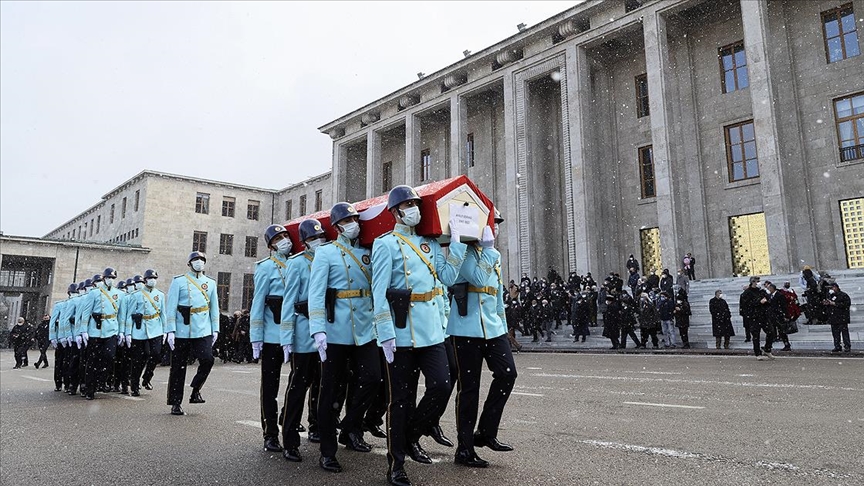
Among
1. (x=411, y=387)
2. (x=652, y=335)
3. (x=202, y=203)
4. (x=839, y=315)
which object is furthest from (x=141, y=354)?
(x=202, y=203)

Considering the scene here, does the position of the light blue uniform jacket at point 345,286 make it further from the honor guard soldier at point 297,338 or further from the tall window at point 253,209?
the tall window at point 253,209

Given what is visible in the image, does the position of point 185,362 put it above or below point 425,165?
below

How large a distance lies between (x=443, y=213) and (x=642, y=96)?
2826 centimetres

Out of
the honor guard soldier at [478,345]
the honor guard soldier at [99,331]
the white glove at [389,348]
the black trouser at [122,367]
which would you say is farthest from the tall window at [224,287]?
the white glove at [389,348]

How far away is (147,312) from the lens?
412 inches

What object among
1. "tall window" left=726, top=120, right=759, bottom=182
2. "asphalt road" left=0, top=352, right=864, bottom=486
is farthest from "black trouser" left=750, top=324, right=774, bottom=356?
"tall window" left=726, top=120, right=759, bottom=182

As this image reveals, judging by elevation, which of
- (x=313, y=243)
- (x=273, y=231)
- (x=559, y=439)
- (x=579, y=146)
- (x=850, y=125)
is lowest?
(x=559, y=439)

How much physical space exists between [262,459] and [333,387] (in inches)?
37.1

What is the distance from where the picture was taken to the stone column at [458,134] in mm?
34875

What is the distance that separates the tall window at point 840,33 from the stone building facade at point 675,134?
50 millimetres

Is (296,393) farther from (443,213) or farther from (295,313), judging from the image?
(443,213)

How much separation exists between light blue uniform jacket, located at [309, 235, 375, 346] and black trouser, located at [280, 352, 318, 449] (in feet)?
2.54

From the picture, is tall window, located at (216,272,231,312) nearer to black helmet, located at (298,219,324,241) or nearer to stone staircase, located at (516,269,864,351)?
stone staircase, located at (516,269,864,351)

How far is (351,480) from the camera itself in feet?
13.9
